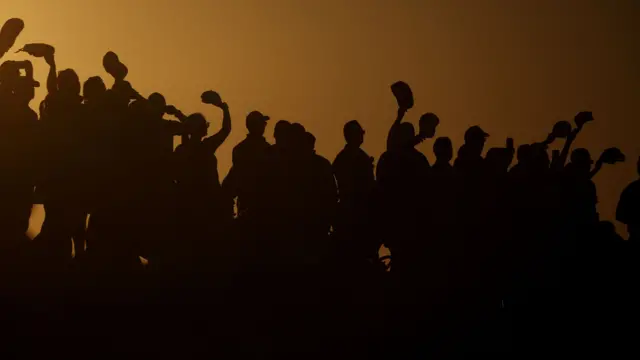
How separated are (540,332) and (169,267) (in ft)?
12.6

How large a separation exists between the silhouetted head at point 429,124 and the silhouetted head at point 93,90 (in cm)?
339

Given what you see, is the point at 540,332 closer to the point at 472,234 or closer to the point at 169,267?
the point at 472,234

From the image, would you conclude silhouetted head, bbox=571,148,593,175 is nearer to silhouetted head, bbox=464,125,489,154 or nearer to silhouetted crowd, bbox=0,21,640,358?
silhouetted crowd, bbox=0,21,640,358

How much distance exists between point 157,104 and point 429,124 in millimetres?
2898

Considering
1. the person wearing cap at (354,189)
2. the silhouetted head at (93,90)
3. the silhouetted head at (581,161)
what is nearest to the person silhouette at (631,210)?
the silhouetted head at (581,161)

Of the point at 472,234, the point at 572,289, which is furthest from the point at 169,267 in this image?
the point at 572,289

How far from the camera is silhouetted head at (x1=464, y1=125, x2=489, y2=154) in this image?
1491 cm

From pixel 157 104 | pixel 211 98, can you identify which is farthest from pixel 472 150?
pixel 157 104

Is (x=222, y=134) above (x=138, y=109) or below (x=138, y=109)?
below

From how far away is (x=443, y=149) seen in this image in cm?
1486

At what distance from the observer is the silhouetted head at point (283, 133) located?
14.4 metres

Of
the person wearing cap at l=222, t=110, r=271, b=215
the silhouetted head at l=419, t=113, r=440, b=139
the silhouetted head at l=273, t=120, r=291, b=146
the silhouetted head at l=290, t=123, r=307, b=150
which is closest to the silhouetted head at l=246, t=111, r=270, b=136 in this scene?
the person wearing cap at l=222, t=110, r=271, b=215

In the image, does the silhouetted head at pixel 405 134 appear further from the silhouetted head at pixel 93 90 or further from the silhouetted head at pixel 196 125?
the silhouetted head at pixel 93 90

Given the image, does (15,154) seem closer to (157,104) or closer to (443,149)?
(157,104)
